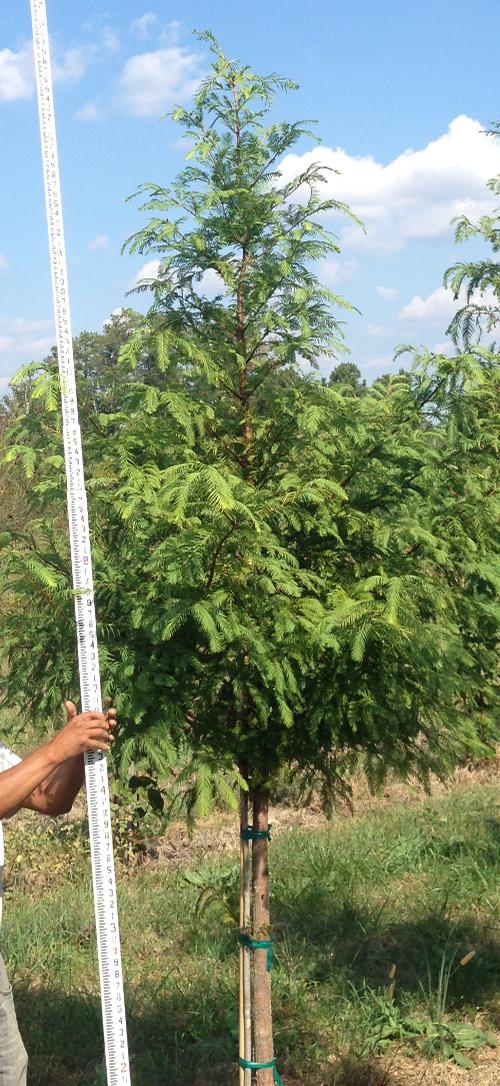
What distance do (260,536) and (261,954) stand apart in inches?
75.4

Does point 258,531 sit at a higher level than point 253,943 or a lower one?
higher

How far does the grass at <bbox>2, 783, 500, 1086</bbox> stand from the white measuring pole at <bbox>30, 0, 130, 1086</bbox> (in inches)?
82.8

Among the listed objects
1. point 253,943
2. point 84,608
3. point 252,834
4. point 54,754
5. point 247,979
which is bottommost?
point 247,979

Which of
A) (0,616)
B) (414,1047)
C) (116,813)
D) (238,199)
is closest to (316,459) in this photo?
(238,199)

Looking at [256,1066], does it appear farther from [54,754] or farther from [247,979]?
[54,754]

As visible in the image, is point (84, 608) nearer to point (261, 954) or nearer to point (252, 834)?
point (252, 834)

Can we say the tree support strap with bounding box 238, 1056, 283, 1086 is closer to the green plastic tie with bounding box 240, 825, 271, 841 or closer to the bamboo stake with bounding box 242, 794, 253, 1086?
the bamboo stake with bounding box 242, 794, 253, 1086

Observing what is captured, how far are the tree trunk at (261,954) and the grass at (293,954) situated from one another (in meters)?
0.33

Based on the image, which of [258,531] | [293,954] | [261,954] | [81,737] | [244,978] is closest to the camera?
[81,737]

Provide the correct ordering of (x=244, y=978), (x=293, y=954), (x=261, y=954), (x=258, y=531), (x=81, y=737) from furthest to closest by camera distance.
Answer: (x=293, y=954) → (x=261, y=954) → (x=244, y=978) → (x=258, y=531) → (x=81, y=737)

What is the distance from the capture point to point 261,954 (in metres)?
4.59

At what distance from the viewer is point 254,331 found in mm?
4508

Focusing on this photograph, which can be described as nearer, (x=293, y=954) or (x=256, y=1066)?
(x=256, y=1066)

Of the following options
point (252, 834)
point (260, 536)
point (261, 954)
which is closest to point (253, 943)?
point (261, 954)
